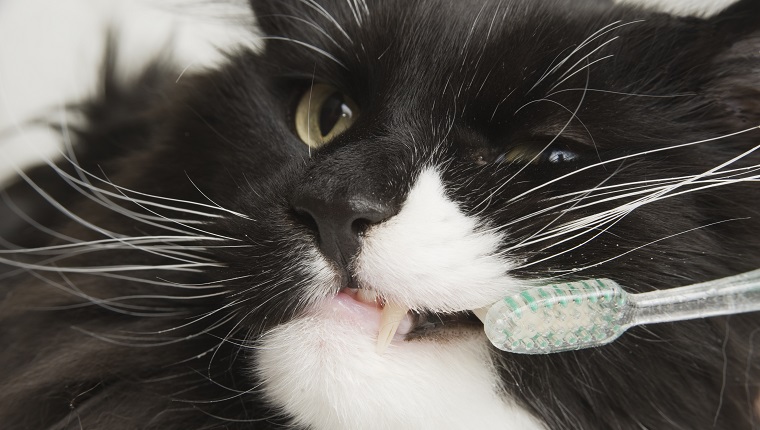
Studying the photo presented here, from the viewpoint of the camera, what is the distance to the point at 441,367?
3.01 feet

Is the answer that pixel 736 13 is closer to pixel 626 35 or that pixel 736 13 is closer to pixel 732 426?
pixel 626 35

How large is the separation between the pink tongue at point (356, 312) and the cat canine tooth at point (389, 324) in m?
0.01

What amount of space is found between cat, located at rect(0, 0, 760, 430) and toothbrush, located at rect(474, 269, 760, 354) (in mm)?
46

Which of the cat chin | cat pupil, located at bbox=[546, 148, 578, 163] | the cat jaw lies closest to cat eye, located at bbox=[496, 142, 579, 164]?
cat pupil, located at bbox=[546, 148, 578, 163]

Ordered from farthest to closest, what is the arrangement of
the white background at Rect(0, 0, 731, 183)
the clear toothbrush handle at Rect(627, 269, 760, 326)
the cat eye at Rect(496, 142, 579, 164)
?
the white background at Rect(0, 0, 731, 183) < the cat eye at Rect(496, 142, 579, 164) < the clear toothbrush handle at Rect(627, 269, 760, 326)

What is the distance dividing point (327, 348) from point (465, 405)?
0.61 ft

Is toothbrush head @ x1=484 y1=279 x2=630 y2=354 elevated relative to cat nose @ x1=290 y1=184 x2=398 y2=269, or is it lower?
lower

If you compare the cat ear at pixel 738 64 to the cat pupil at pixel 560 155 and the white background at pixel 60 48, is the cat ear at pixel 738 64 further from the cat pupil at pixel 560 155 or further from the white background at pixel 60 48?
the white background at pixel 60 48

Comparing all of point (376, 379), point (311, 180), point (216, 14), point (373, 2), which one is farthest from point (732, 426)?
point (216, 14)

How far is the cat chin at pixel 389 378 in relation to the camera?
906 millimetres

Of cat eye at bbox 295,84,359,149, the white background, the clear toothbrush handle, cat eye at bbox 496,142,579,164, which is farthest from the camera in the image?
the white background

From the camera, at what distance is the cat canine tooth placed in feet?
2.95

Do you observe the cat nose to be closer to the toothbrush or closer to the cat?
the cat

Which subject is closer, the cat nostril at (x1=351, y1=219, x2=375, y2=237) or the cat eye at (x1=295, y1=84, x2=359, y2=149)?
the cat nostril at (x1=351, y1=219, x2=375, y2=237)
